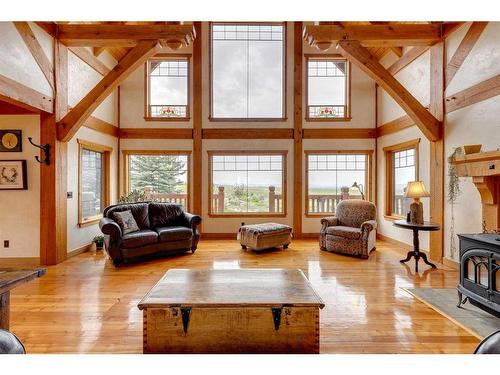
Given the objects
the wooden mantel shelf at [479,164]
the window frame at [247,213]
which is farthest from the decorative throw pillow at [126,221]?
the wooden mantel shelf at [479,164]

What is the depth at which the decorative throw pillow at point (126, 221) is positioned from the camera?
4875 mm

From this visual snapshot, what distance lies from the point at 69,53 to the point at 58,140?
165 cm

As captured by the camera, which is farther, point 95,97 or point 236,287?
point 95,97

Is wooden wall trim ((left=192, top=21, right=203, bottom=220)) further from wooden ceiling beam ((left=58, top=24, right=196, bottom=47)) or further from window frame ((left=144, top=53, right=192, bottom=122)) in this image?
wooden ceiling beam ((left=58, top=24, right=196, bottom=47))

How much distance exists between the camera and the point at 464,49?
4273mm

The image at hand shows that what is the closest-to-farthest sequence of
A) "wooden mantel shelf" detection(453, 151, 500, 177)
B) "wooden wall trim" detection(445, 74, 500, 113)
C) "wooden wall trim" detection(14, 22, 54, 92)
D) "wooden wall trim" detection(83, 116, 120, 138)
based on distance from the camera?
"wooden mantel shelf" detection(453, 151, 500, 177)
"wooden wall trim" detection(445, 74, 500, 113)
"wooden wall trim" detection(14, 22, 54, 92)
"wooden wall trim" detection(83, 116, 120, 138)

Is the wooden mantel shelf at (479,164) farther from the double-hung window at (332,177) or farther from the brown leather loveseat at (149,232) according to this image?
the brown leather loveseat at (149,232)

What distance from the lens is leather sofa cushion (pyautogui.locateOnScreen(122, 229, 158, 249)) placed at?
4638 mm

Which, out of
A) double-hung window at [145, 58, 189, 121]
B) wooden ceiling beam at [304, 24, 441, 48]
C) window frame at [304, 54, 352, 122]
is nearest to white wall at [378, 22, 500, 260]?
wooden ceiling beam at [304, 24, 441, 48]

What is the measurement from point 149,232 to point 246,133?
131 inches

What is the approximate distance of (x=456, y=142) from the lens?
4.46 meters

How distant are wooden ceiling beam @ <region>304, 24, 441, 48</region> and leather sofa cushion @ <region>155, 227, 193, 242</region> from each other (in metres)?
3.85
